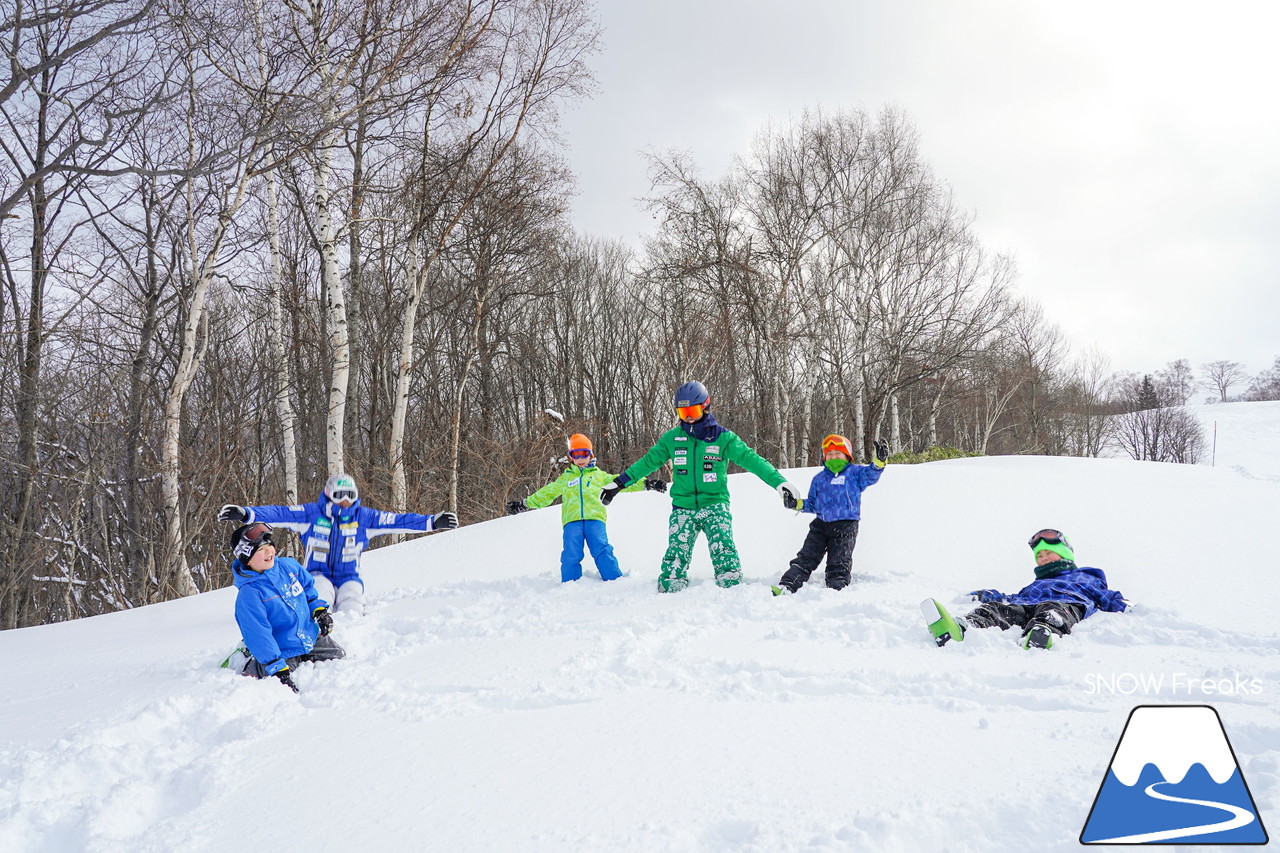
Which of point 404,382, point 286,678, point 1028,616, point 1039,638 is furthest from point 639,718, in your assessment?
point 404,382

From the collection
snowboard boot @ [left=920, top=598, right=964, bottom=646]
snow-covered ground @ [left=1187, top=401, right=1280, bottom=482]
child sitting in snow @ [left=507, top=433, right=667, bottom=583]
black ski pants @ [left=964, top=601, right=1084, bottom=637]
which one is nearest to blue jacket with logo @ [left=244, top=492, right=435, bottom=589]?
child sitting in snow @ [left=507, top=433, right=667, bottom=583]

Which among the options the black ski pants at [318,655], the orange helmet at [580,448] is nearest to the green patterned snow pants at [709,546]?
the orange helmet at [580,448]

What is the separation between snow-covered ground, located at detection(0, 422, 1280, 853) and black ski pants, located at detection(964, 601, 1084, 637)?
0.10 m

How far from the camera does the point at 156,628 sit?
518 cm

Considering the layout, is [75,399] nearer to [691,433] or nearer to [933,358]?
[691,433]

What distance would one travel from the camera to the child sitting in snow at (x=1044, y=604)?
356cm

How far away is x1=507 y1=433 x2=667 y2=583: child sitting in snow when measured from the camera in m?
5.74

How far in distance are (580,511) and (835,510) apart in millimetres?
2138

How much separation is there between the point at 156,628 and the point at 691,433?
4.45 m

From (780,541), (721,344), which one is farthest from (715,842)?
(721,344)

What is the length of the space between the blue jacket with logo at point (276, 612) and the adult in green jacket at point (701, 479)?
2.53 metres

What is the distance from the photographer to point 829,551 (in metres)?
5.26

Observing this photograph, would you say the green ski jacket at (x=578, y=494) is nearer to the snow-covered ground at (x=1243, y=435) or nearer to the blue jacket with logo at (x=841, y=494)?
the blue jacket with logo at (x=841, y=494)

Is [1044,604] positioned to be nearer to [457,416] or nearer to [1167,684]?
[1167,684]
